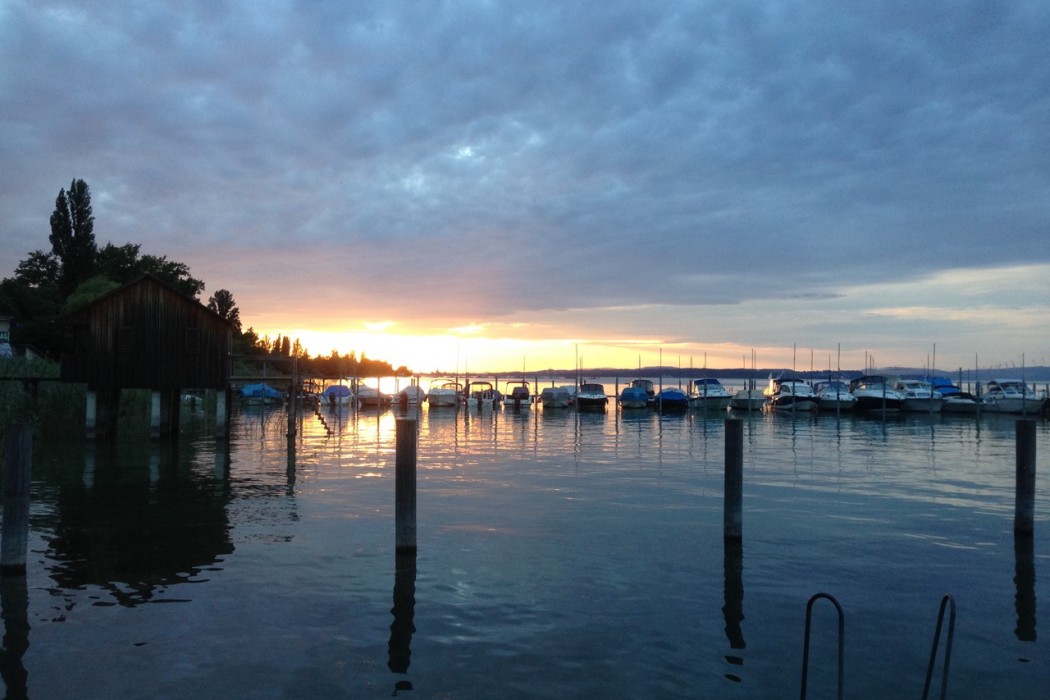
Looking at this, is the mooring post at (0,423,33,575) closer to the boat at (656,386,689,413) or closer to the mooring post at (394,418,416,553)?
the mooring post at (394,418,416,553)

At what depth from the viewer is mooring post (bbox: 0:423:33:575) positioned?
1253 centimetres

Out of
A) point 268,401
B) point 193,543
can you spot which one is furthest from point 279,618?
point 268,401

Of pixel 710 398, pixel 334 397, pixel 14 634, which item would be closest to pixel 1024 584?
pixel 14 634

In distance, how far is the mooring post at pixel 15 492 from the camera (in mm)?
12531

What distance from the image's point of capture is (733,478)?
15.3 meters

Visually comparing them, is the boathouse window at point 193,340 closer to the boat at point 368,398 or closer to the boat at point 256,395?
the boat at point 368,398

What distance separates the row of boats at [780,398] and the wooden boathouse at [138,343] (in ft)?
90.8

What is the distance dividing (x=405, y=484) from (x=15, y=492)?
6001mm

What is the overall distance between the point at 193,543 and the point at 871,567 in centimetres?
1281

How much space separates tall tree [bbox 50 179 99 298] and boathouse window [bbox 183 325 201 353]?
235 feet

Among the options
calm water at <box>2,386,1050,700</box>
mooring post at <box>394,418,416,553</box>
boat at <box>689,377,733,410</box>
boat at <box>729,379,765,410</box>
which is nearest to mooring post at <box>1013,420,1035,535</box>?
calm water at <box>2,386,1050,700</box>

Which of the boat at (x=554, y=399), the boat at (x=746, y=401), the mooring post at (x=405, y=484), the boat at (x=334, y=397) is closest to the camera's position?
the mooring post at (x=405, y=484)

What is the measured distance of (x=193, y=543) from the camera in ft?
52.9

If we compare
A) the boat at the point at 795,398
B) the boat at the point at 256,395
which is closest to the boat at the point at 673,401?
the boat at the point at 795,398
